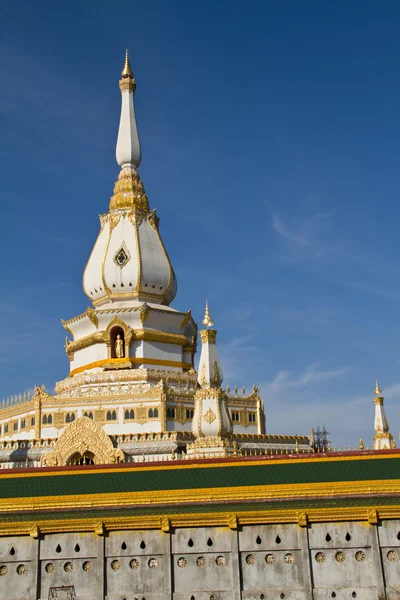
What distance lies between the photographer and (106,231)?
54031 mm

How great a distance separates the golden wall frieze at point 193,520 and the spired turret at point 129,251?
27.9 meters

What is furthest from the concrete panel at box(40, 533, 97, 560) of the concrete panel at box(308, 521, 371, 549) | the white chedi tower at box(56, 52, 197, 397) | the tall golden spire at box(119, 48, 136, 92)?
the tall golden spire at box(119, 48, 136, 92)

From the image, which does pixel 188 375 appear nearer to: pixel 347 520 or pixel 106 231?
pixel 106 231

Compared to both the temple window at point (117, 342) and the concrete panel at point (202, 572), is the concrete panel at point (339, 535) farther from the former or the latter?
the temple window at point (117, 342)

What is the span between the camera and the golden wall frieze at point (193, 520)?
2180cm

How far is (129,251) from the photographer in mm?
51875

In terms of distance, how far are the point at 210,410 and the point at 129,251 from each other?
871 inches

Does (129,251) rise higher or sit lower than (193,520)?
higher

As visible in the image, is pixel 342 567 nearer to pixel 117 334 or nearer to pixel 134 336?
pixel 134 336

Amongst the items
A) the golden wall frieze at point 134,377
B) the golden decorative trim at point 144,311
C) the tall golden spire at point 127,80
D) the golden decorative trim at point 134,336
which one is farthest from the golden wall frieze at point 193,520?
the tall golden spire at point 127,80

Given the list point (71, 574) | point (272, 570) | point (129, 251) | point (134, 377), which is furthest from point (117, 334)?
point (272, 570)

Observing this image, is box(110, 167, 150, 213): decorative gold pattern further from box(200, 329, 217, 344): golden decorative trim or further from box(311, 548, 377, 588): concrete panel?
box(311, 548, 377, 588): concrete panel

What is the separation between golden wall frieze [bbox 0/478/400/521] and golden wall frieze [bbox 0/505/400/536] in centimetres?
36

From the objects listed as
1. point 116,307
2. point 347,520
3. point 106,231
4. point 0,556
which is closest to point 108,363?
point 116,307
